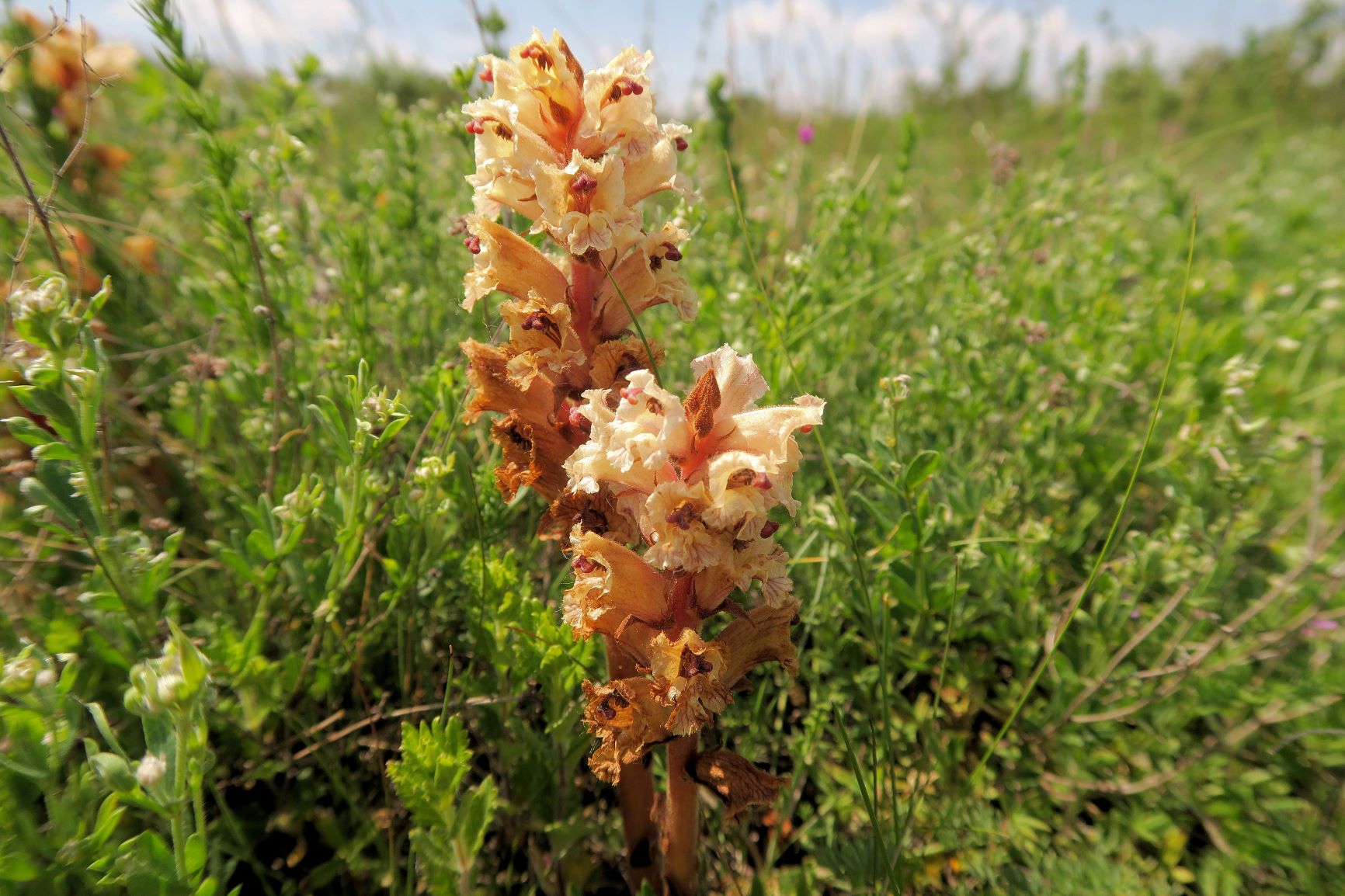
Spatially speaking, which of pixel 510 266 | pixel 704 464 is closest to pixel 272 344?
pixel 510 266

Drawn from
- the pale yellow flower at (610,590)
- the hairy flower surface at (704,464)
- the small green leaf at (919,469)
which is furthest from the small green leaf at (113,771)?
the small green leaf at (919,469)

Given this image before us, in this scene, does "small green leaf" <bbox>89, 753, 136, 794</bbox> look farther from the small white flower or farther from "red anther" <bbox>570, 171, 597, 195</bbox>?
"red anther" <bbox>570, 171, 597, 195</bbox>

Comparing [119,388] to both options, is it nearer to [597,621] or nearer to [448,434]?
[448,434]

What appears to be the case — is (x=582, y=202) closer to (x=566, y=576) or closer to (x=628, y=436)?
(x=628, y=436)

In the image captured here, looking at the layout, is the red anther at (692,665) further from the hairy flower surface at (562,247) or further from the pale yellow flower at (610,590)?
the hairy flower surface at (562,247)

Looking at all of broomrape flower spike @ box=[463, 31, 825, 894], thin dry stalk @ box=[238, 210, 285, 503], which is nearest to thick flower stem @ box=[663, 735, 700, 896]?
broomrape flower spike @ box=[463, 31, 825, 894]

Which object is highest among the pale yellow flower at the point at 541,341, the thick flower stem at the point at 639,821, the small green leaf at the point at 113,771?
the pale yellow flower at the point at 541,341

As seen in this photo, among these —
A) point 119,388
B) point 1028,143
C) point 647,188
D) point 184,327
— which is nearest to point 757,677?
point 647,188
